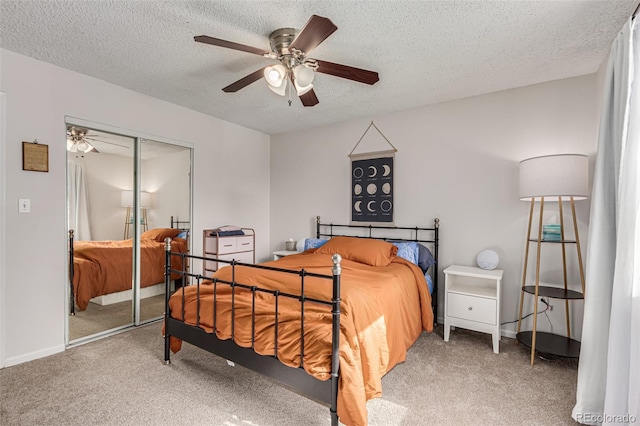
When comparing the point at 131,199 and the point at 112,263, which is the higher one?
the point at 131,199

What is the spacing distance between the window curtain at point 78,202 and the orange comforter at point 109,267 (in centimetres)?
12

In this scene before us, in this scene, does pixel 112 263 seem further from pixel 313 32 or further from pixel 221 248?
pixel 313 32

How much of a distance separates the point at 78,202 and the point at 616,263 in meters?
4.23

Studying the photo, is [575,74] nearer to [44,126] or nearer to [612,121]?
[612,121]

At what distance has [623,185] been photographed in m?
1.76

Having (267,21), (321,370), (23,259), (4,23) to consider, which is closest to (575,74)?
(267,21)

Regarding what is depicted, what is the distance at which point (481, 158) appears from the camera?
11.2 feet

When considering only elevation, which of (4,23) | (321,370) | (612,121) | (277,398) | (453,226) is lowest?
(277,398)

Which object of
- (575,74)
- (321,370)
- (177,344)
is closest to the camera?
(321,370)

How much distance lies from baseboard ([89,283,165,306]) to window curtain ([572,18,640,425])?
3956mm

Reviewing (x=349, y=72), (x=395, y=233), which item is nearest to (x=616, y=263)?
(x=349, y=72)

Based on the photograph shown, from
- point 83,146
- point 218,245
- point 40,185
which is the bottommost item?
point 218,245

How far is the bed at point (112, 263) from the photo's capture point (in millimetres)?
3117

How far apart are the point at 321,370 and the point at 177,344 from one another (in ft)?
5.04
